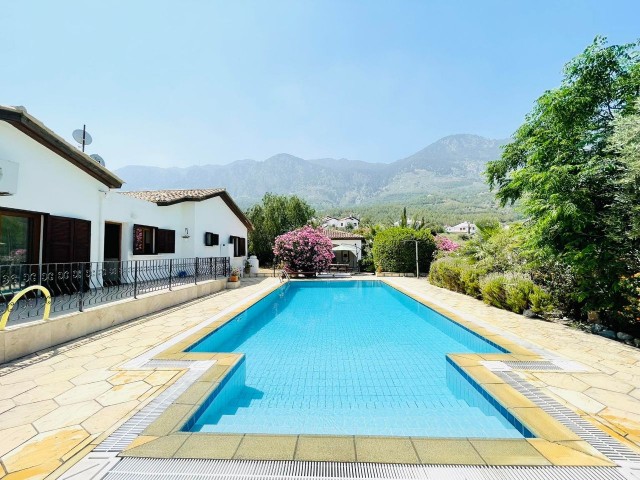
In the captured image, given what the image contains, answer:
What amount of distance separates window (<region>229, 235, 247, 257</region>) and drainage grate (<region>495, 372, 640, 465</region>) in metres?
20.1

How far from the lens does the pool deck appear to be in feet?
9.09

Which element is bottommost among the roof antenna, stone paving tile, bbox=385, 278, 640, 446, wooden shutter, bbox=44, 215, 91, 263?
stone paving tile, bbox=385, 278, 640, 446

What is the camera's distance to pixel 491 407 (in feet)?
13.1

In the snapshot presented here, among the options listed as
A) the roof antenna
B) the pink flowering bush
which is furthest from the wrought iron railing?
the pink flowering bush

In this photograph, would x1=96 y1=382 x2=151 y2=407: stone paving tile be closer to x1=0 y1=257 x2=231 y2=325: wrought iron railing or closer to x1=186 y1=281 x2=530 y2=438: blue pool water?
x1=186 y1=281 x2=530 y2=438: blue pool water

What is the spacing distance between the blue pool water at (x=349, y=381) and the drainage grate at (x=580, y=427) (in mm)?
476

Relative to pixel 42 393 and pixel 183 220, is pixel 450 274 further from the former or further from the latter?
pixel 42 393

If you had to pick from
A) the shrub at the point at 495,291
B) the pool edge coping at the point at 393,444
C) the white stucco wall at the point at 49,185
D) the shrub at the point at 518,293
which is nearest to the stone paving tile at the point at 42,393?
the pool edge coping at the point at 393,444

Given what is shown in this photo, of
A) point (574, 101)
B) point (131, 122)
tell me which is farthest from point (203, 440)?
point (131, 122)

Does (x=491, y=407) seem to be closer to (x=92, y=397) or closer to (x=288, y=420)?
(x=288, y=420)

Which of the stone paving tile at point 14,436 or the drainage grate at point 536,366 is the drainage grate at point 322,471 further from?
the drainage grate at point 536,366

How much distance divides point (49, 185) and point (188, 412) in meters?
9.03

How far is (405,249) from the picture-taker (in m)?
23.1

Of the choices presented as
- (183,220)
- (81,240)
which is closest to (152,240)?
(183,220)
